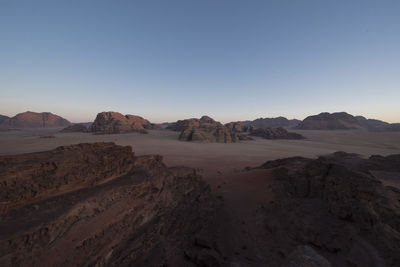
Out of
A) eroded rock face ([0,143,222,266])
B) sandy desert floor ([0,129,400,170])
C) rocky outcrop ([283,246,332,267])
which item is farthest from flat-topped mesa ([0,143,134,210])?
sandy desert floor ([0,129,400,170])

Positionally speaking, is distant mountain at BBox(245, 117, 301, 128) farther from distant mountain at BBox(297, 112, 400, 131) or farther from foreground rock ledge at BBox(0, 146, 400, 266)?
foreground rock ledge at BBox(0, 146, 400, 266)

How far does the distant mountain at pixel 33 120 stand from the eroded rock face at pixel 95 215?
11890 centimetres

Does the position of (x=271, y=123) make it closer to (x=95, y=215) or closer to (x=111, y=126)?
(x=111, y=126)

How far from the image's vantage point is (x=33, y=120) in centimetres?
8994

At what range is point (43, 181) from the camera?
12.0 feet

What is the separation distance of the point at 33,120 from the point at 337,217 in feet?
441

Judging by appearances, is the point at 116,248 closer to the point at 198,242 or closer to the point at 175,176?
the point at 198,242

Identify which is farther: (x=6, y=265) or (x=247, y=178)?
(x=247, y=178)

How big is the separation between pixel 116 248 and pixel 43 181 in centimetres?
244

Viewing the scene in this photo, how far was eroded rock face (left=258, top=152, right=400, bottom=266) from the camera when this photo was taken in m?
3.24

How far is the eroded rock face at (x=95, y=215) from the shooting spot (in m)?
2.63

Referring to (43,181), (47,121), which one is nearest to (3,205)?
(43,181)

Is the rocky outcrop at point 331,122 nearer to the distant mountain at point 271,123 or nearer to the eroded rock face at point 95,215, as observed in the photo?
the distant mountain at point 271,123

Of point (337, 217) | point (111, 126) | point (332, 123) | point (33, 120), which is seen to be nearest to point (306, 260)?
point (337, 217)
